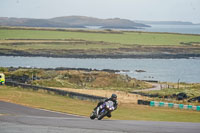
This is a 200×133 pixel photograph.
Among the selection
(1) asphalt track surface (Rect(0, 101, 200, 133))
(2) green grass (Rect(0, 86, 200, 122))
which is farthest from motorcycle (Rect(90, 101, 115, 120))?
(2) green grass (Rect(0, 86, 200, 122))

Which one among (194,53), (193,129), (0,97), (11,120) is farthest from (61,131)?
(194,53)

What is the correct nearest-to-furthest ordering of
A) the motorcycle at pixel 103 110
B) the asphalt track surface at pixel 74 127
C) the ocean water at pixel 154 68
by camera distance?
the asphalt track surface at pixel 74 127, the motorcycle at pixel 103 110, the ocean water at pixel 154 68

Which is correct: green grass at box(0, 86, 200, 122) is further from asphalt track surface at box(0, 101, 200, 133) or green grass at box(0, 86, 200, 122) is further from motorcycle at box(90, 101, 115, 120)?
asphalt track surface at box(0, 101, 200, 133)

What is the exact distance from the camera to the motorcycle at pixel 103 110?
2205 cm

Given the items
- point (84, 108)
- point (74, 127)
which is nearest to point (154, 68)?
point (84, 108)

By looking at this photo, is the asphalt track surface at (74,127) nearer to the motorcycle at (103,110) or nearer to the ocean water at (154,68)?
the motorcycle at (103,110)

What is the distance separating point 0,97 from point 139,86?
119ft

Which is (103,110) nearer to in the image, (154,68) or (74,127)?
(74,127)

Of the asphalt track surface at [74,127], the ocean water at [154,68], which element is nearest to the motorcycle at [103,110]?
the asphalt track surface at [74,127]

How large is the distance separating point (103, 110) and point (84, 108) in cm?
1264

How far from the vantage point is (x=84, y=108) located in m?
35.1

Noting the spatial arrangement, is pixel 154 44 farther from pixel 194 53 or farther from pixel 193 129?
pixel 193 129

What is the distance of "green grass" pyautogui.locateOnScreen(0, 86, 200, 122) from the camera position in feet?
103

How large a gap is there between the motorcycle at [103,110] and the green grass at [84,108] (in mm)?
6869
